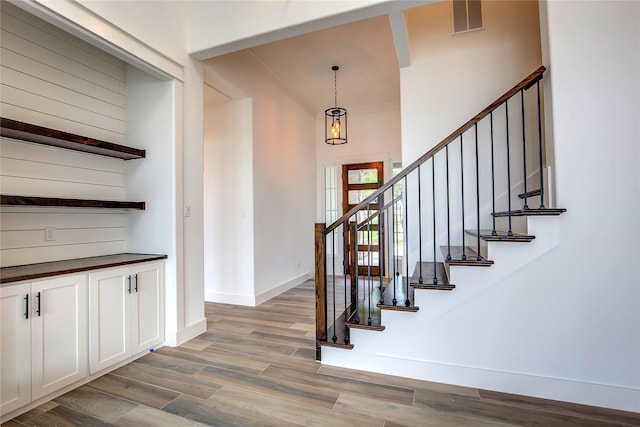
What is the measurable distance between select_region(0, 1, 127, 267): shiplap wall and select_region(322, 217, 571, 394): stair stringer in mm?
2389

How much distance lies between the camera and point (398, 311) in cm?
224

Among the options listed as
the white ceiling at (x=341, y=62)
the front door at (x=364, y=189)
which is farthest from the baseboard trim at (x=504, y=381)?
the front door at (x=364, y=189)

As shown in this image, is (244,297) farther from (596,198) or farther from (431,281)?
(596,198)

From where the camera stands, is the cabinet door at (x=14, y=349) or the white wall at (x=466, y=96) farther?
the white wall at (x=466, y=96)

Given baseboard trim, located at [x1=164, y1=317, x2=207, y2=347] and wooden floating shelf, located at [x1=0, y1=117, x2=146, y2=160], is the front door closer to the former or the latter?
baseboard trim, located at [x1=164, y1=317, x2=207, y2=347]

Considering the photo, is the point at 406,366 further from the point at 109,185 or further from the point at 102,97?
the point at 102,97

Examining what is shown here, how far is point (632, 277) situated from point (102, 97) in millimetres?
4362

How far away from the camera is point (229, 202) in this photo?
423cm

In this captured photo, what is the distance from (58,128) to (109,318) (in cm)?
161

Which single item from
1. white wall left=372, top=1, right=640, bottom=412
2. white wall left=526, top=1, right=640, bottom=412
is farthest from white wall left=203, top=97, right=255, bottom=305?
white wall left=526, top=1, right=640, bottom=412

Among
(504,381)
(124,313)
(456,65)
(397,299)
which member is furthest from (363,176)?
(124,313)

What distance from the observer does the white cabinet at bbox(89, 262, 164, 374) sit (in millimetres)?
2229

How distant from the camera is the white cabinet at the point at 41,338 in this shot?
177cm

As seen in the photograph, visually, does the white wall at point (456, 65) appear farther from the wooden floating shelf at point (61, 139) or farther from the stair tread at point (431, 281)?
the wooden floating shelf at point (61, 139)
